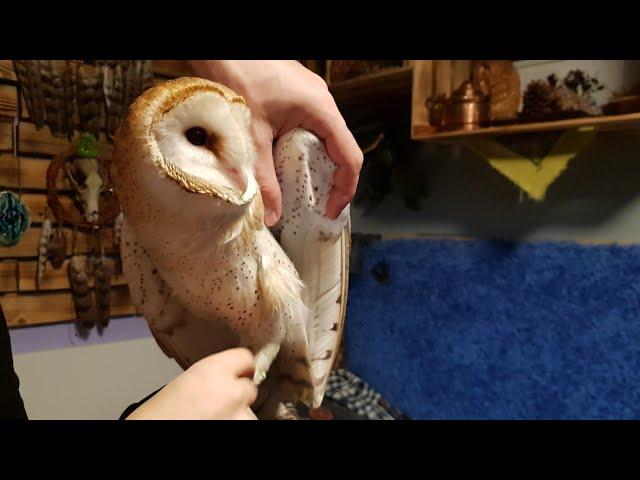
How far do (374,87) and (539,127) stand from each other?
1.77ft

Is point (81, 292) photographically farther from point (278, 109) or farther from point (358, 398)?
point (278, 109)

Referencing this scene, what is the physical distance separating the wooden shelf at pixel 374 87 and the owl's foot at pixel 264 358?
3.33 ft

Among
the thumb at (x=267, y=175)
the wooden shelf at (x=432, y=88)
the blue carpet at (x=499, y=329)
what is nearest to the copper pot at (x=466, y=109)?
the wooden shelf at (x=432, y=88)

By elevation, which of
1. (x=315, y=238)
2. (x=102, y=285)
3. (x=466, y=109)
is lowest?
(x=102, y=285)

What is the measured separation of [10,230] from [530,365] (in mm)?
1310

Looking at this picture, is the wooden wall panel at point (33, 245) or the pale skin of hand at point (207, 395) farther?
the wooden wall panel at point (33, 245)

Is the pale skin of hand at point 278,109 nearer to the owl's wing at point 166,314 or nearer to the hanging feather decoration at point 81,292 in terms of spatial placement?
the owl's wing at point 166,314

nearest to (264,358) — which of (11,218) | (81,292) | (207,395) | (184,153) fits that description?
(207,395)

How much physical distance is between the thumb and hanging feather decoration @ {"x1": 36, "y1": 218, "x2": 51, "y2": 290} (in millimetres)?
1000

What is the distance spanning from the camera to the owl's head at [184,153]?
0.41m

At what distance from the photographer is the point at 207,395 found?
406 mm
